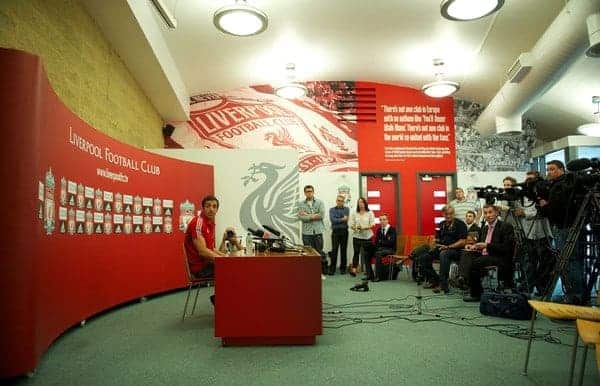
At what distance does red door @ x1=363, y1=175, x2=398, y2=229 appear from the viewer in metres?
9.50

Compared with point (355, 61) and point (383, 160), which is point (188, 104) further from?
point (383, 160)

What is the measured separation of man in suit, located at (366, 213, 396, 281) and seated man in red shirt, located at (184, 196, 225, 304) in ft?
12.5

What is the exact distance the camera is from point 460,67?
8117mm

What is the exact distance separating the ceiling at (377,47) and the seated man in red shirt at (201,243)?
9.18 feet

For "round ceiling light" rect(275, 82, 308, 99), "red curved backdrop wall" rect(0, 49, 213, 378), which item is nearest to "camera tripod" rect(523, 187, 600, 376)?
"red curved backdrop wall" rect(0, 49, 213, 378)

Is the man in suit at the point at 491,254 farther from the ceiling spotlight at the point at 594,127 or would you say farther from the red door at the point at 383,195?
the ceiling spotlight at the point at 594,127

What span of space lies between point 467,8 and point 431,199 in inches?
223

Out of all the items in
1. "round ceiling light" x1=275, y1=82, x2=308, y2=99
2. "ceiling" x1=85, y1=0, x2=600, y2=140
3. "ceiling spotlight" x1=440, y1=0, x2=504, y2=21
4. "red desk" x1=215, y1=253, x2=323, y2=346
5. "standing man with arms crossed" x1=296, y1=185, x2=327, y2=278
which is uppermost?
"ceiling" x1=85, y1=0, x2=600, y2=140

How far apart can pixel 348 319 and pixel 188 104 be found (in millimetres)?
6492

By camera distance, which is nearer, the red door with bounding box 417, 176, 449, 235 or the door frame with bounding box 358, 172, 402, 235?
the door frame with bounding box 358, 172, 402, 235

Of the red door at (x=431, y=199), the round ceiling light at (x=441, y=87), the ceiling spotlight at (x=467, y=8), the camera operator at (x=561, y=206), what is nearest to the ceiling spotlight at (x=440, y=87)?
the round ceiling light at (x=441, y=87)

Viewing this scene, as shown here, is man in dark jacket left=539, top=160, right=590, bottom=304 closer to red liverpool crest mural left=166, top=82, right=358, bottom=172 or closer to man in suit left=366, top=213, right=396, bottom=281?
man in suit left=366, top=213, right=396, bottom=281

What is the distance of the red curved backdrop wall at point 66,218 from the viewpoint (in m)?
2.67

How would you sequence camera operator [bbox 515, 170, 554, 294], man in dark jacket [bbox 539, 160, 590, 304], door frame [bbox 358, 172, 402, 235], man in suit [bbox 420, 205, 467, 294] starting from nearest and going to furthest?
man in dark jacket [bbox 539, 160, 590, 304] → camera operator [bbox 515, 170, 554, 294] → man in suit [bbox 420, 205, 467, 294] → door frame [bbox 358, 172, 402, 235]
